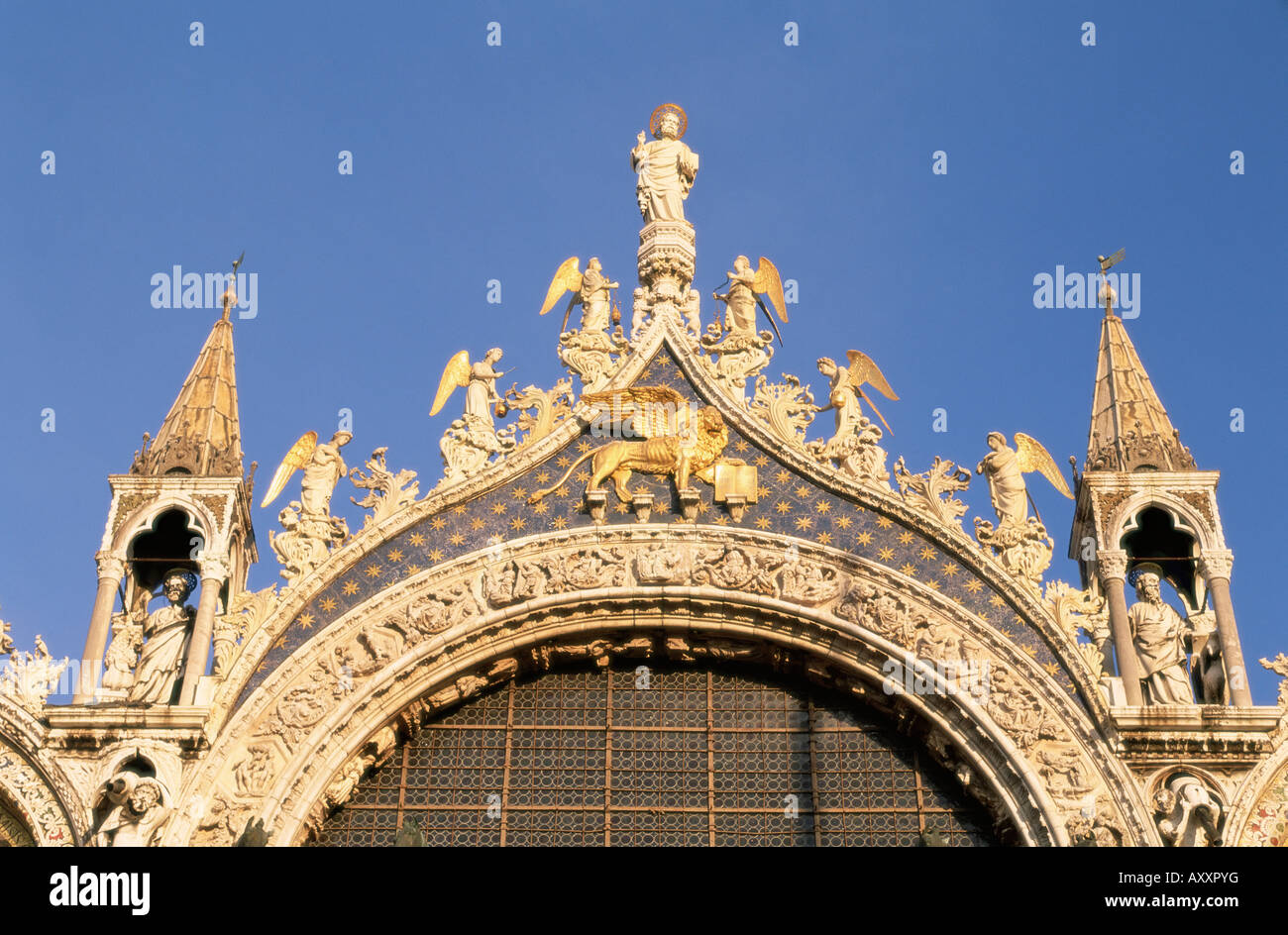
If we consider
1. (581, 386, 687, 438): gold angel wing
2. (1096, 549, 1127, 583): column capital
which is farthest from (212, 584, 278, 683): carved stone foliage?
(1096, 549, 1127, 583): column capital

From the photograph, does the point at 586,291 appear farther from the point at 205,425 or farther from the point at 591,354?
the point at 205,425

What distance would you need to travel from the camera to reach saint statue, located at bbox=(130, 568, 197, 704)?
856 inches

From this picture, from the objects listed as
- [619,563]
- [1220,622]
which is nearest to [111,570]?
Answer: [619,563]

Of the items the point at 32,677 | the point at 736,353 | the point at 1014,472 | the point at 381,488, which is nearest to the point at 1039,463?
the point at 1014,472

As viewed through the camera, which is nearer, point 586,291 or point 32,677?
point 32,677

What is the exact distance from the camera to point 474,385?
24.6 m

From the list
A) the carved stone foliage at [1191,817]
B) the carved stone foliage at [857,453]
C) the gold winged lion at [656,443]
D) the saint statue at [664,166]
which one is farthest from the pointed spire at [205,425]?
the carved stone foliage at [1191,817]

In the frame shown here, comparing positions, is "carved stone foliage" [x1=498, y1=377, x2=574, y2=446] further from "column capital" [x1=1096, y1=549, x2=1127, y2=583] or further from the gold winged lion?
"column capital" [x1=1096, y1=549, x2=1127, y2=583]

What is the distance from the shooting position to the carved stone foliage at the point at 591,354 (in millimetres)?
24672

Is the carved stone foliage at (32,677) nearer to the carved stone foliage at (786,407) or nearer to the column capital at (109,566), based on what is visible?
the column capital at (109,566)

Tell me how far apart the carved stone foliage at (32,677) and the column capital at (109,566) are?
3.16 ft

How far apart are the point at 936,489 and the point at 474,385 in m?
5.50
